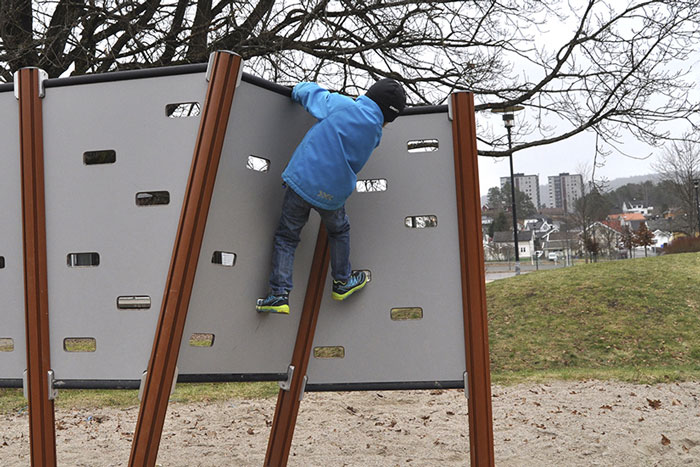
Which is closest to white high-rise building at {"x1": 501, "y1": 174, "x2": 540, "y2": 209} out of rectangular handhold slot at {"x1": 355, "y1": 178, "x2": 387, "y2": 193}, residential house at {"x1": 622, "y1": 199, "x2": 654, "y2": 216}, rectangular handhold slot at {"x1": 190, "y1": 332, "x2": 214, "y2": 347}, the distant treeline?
the distant treeline

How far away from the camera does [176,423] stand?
19.7 feet

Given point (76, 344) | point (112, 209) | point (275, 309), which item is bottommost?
point (76, 344)

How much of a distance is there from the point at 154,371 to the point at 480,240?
1588 millimetres

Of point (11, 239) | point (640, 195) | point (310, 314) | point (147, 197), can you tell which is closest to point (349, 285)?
point (310, 314)

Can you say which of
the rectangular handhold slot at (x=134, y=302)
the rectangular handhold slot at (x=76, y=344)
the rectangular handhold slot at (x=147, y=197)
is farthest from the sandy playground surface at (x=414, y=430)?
the rectangular handhold slot at (x=147, y=197)

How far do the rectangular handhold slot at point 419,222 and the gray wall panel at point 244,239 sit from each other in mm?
657

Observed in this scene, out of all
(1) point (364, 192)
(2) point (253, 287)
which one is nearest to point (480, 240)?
(1) point (364, 192)

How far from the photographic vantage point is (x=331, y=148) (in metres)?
2.94

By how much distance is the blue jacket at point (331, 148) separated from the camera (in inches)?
116

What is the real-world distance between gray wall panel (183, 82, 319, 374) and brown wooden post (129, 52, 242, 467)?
0.09 metres

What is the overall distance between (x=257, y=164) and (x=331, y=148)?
35 centimetres

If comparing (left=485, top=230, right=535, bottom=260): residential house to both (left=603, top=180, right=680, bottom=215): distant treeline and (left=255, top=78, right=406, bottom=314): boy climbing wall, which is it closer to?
(left=603, top=180, right=680, bottom=215): distant treeline

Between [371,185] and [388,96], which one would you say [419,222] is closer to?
[371,185]

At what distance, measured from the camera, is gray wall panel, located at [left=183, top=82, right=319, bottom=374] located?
9.26 ft
